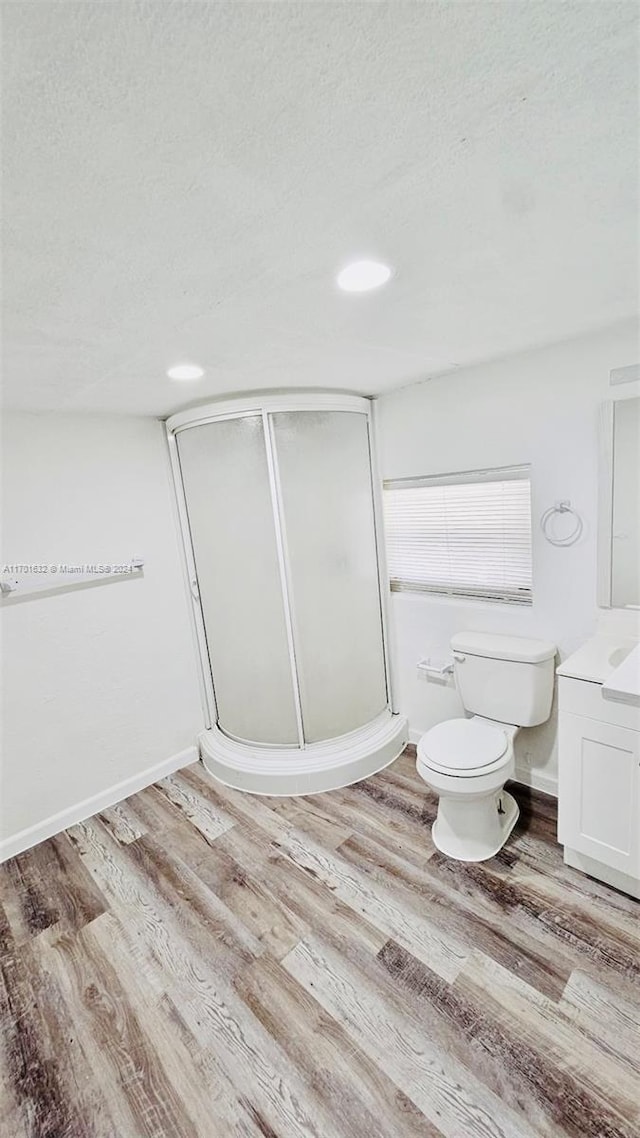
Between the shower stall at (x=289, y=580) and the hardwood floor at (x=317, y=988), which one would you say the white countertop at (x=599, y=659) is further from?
the shower stall at (x=289, y=580)

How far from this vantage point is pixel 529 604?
2.13 meters

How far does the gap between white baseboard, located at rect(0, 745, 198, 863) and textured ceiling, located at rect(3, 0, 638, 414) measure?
7.07 ft

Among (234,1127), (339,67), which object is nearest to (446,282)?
(339,67)

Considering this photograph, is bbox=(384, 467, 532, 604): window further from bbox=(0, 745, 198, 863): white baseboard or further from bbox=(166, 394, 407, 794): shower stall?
bbox=(0, 745, 198, 863): white baseboard

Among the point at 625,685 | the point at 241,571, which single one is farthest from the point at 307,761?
the point at 625,685

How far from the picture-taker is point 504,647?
82.4 inches

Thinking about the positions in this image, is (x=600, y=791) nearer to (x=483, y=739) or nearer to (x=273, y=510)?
(x=483, y=739)

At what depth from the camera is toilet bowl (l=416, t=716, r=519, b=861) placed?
1.80 meters

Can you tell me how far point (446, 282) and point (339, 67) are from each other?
0.69 meters

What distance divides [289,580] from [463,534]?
3.01ft

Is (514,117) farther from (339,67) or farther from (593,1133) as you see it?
(593,1133)

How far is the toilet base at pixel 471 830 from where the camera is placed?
1.89 meters

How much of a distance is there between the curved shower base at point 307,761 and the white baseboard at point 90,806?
0.63 feet

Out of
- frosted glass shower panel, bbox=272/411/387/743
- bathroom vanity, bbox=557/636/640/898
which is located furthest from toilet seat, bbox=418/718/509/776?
frosted glass shower panel, bbox=272/411/387/743
